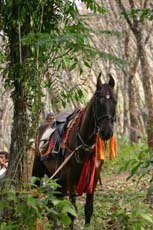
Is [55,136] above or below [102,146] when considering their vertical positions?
above

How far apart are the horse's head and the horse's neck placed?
7.5 inches

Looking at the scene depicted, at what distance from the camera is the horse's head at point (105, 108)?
6763 millimetres

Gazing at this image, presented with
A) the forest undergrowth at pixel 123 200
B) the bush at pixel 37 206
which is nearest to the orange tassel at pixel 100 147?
the forest undergrowth at pixel 123 200

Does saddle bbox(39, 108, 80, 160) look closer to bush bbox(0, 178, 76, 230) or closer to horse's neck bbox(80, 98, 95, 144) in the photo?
horse's neck bbox(80, 98, 95, 144)

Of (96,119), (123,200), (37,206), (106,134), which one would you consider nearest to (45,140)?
(123,200)

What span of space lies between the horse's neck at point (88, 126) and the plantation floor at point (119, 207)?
3.23 ft

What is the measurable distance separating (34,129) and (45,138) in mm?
3984

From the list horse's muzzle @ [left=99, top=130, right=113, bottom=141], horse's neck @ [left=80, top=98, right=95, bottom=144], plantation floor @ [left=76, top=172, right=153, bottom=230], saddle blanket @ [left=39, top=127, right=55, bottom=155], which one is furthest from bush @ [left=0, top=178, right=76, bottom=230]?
saddle blanket @ [left=39, top=127, right=55, bottom=155]

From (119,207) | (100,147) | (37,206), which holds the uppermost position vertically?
(100,147)

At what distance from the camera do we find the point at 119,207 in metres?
8.20

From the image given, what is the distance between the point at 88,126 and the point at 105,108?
55 centimetres

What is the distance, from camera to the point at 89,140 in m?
7.41

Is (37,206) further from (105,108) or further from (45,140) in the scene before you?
(45,140)

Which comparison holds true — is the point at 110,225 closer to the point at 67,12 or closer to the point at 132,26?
the point at 67,12
